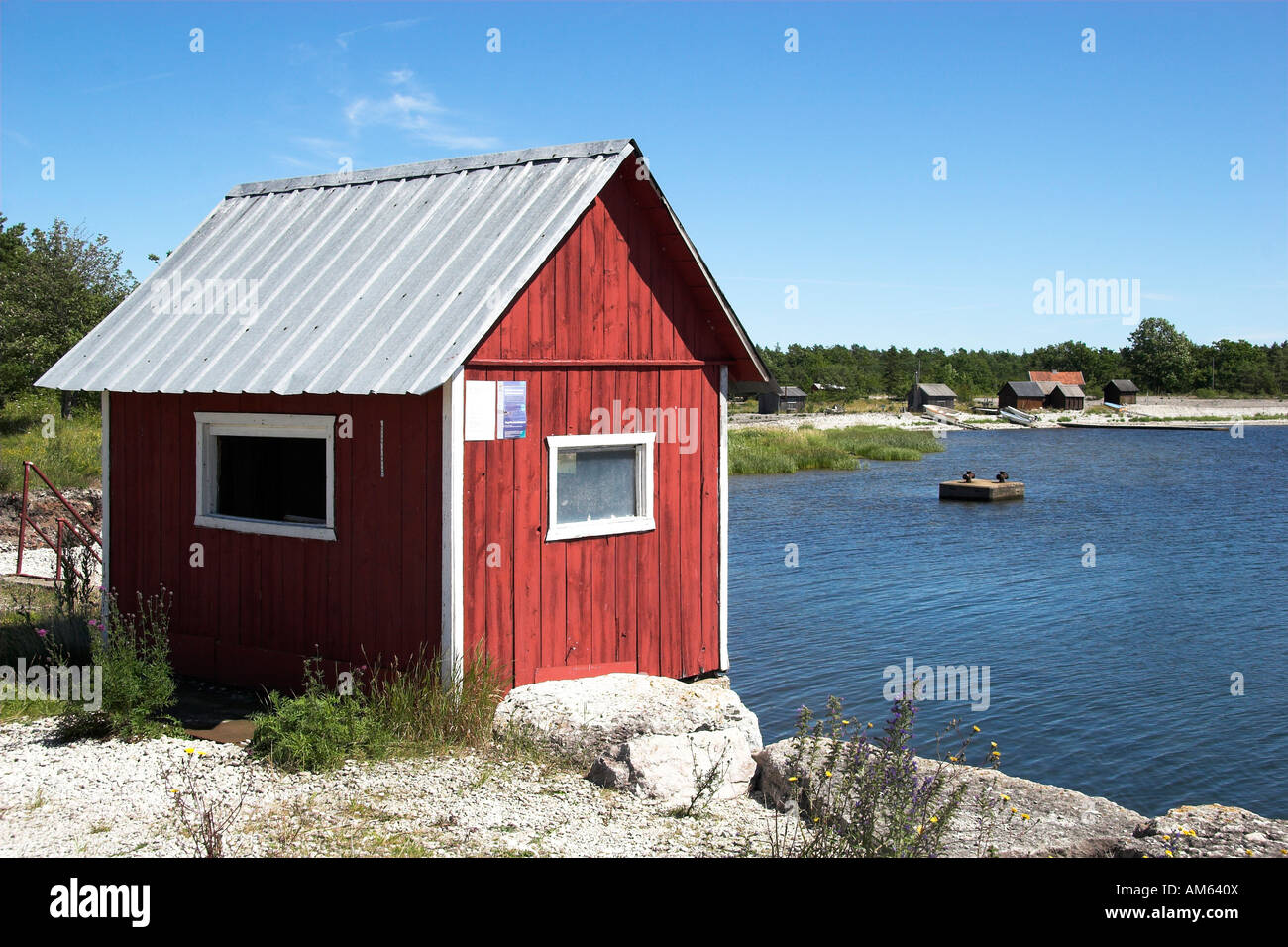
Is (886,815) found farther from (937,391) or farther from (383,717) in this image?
(937,391)

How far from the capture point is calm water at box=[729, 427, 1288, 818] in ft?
47.2

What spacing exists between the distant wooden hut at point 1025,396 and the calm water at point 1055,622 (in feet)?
269

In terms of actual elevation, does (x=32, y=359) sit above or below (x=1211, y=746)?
above

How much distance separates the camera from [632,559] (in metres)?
10.6

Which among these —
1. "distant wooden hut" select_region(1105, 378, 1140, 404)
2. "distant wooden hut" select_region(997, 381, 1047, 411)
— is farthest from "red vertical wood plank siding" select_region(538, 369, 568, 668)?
"distant wooden hut" select_region(1105, 378, 1140, 404)

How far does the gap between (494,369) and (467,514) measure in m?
1.21

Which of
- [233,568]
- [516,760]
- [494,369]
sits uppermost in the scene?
[494,369]

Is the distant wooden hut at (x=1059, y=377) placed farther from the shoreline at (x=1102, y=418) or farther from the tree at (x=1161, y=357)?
the tree at (x=1161, y=357)

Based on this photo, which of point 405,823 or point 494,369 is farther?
point 494,369

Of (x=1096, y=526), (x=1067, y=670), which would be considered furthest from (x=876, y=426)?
(x=1067, y=670)

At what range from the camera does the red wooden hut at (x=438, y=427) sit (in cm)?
952

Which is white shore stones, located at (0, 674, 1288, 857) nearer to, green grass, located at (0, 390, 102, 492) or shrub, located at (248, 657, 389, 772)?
shrub, located at (248, 657, 389, 772)

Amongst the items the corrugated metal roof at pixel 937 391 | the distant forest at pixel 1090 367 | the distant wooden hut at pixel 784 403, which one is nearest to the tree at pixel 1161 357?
the distant forest at pixel 1090 367
